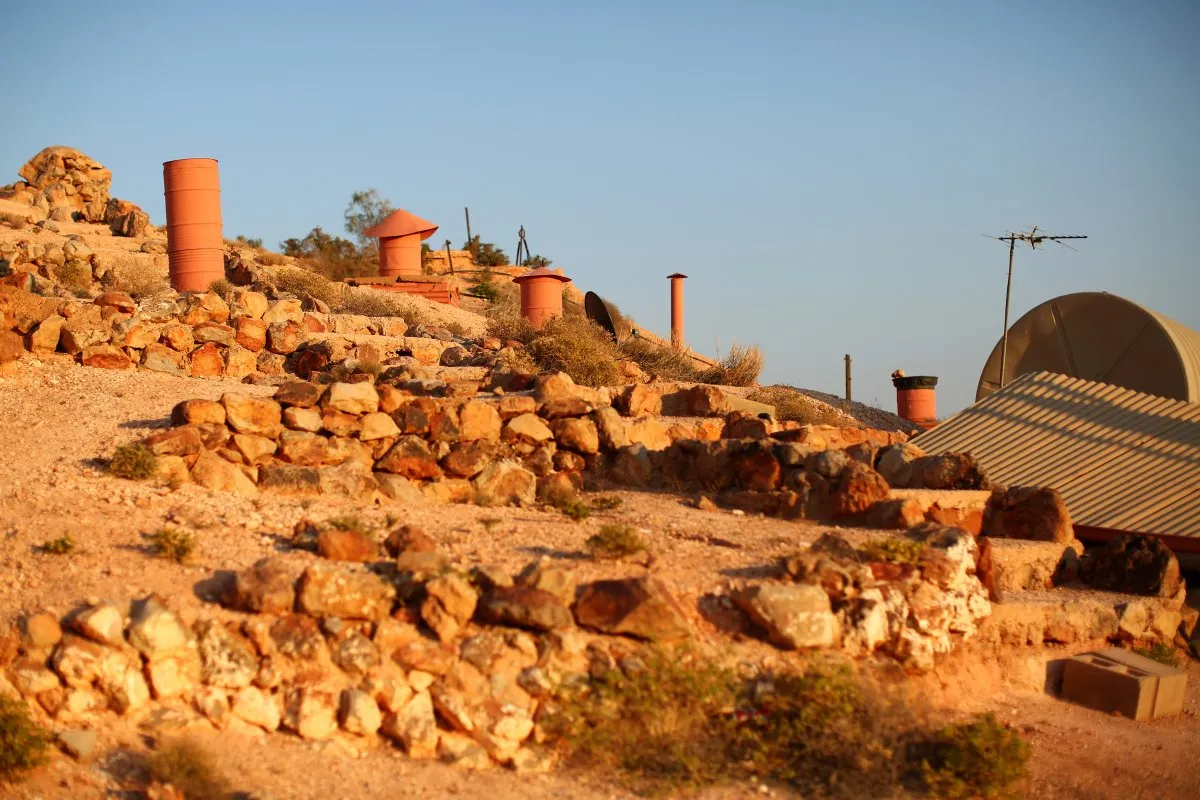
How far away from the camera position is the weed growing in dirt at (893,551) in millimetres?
6707

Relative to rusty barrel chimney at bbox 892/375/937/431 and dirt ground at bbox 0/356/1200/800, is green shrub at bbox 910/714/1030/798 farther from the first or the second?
rusty barrel chimney at bbox 892/375/937/431

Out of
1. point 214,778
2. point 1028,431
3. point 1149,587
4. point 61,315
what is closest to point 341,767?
point 214,778

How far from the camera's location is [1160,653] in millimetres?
7656

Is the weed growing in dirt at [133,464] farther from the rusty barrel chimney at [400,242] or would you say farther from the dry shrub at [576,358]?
the rusty barrel chimney at [400,242]

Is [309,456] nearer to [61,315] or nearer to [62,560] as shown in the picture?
[62,560]

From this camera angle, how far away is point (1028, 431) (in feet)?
36.2

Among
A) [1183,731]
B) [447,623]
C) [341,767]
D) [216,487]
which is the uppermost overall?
[216,487]

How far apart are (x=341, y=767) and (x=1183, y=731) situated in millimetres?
4920

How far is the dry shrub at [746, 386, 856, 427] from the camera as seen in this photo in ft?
46.9

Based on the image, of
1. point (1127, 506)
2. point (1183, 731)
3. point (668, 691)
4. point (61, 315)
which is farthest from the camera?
point (61, 315)

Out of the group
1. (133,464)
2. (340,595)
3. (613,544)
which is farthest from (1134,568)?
(133,464)

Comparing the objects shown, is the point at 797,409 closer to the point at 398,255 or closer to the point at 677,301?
the point at 677,301

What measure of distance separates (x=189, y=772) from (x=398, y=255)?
19169 mm

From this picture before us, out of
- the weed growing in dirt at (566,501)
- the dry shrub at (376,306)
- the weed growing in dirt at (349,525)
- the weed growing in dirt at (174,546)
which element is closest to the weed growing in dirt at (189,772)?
the weed growing in dirt at (174,546)
